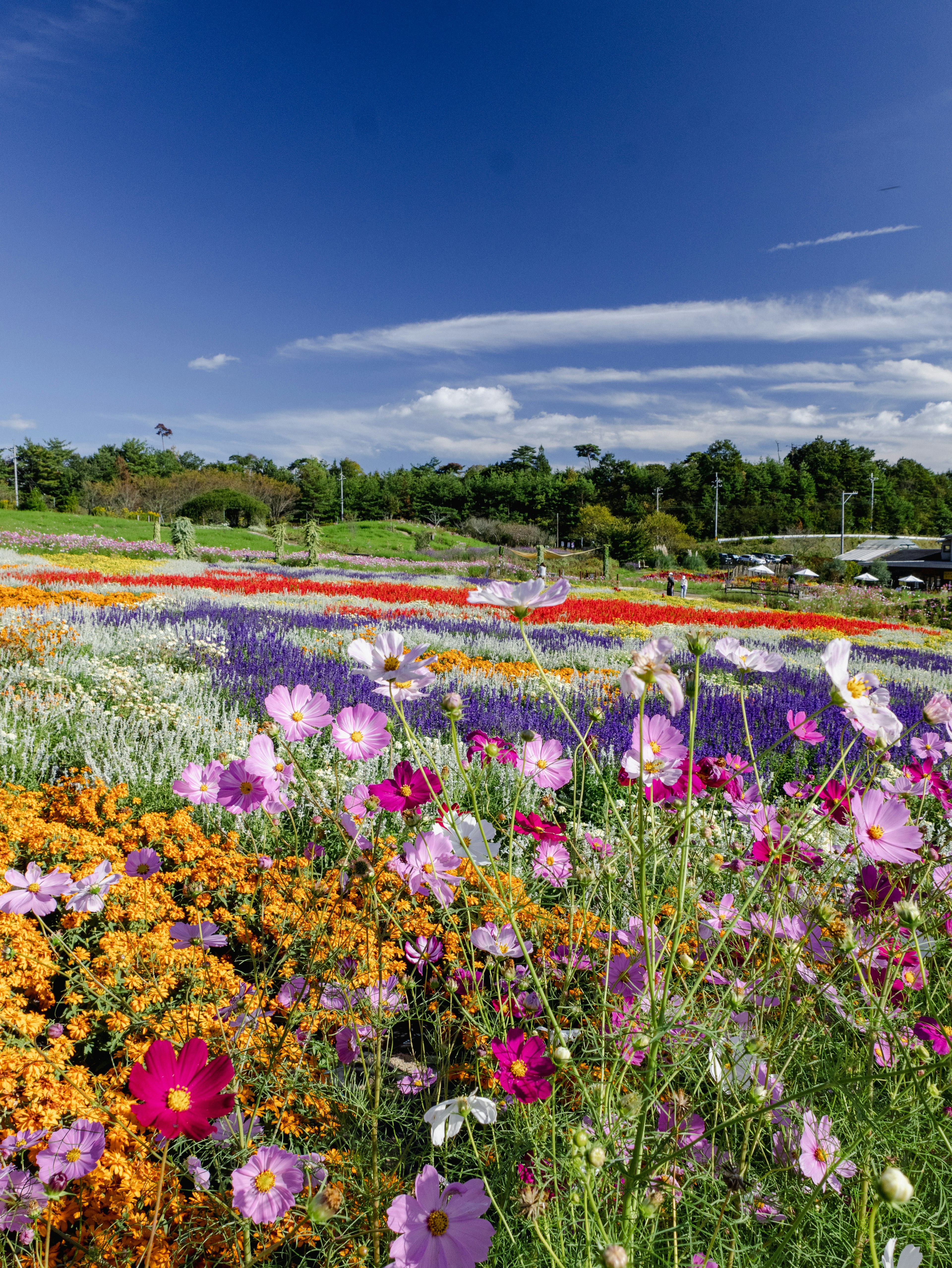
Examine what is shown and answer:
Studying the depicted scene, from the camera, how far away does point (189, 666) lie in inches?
249

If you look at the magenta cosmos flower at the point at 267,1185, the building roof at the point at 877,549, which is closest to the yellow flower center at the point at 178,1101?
the magenta cosmos flower at the point at 267,1185

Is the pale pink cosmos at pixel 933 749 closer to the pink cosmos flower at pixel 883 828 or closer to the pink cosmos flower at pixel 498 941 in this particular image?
the pink cosmos flower at pixel 883 828

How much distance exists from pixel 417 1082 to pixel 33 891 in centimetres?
95

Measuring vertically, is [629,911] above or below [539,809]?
above

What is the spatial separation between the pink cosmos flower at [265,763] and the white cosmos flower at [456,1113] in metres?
0.65

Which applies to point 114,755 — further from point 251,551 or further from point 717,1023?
point 251,551

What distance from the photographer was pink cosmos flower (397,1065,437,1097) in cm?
145

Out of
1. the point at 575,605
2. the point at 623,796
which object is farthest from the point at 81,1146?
the point at 575,605

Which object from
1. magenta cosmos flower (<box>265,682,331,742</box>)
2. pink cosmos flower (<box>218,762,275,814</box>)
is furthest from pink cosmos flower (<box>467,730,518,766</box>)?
pink cosmos flower (<box>218,762,275,814</box>)

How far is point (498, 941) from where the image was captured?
5.31 ft

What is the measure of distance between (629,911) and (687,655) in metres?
6.08

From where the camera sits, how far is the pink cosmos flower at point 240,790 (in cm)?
136

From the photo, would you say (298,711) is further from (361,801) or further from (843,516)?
(843,516)

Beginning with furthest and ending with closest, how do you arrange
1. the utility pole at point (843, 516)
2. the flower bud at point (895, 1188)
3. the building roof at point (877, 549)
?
the utility pole at point (843, 516)
the building roof at point (877, 549)
the flower bud at point (895, 1188)
